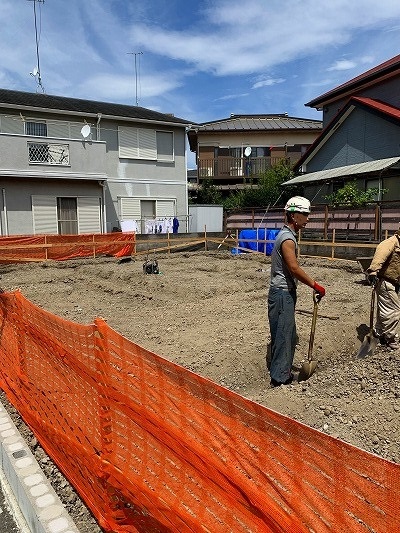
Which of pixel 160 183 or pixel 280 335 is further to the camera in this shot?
pixel 160 183

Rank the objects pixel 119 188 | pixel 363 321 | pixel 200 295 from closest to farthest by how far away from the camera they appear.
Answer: pixel 363 321
pixel 200 295
pixel 119 188

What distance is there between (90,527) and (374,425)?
224cm

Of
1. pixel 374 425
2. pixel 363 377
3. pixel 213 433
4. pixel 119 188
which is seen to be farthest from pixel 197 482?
pixel 119 188

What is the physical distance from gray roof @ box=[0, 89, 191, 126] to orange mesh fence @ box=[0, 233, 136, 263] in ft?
20.6

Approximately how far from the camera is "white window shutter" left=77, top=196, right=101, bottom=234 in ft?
60.5

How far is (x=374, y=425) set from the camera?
10.9ft

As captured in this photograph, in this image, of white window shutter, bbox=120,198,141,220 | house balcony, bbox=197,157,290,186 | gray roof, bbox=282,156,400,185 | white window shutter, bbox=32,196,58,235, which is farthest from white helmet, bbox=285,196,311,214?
house balcony, bbox=197,157,290,186

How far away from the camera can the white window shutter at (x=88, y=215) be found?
60.5ft

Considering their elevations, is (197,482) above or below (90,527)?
above

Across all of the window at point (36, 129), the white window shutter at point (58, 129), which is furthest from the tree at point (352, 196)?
the window at point (36, 129)

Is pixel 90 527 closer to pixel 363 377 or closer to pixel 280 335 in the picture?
pixel 280 335

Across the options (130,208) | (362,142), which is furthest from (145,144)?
(362,142)

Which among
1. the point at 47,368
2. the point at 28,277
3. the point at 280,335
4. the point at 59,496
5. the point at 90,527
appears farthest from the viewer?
the point at 28,277

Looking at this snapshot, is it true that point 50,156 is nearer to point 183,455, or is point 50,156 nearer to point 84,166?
point 84,166
